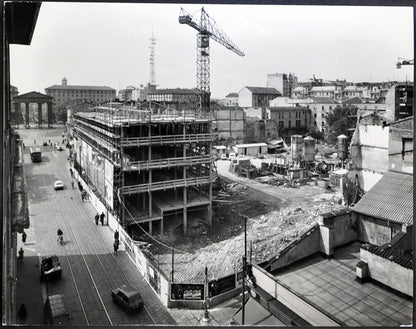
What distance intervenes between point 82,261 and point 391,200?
1337cm

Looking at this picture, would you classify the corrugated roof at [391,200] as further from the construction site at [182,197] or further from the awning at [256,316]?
the construction site at [182,197]

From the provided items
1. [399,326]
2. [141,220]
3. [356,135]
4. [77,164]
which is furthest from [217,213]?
[399,326]

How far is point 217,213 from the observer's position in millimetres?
31359

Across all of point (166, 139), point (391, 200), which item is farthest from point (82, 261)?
point (391, 200)

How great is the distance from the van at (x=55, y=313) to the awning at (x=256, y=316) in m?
5.21

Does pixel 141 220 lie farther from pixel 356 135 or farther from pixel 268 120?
pixel 268 120

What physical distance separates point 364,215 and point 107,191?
57.8ft

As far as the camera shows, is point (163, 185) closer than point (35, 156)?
Yes

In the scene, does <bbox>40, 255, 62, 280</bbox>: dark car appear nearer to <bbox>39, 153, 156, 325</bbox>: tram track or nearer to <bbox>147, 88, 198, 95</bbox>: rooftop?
<bbox>39, 153, 156, 325</bbox>: tram track

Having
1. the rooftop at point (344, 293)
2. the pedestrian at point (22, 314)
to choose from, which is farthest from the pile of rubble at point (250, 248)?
the pedestrian at point (22, 314)

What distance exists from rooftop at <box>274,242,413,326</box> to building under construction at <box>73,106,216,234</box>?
14891mm

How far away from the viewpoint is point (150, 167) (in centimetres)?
2631

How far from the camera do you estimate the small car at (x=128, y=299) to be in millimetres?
14078

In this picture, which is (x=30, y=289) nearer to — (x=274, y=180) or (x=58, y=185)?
(x=58, y=185)
